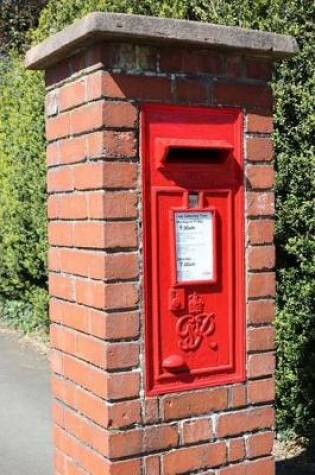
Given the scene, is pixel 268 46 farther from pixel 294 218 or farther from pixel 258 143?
pixel 294 218

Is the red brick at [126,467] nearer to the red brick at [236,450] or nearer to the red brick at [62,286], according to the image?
the red brick at [236,450]

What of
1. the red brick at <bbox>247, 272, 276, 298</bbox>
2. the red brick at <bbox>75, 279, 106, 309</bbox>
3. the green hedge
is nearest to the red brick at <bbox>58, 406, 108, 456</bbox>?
the red brick at <bbox>75, 279, 106, 309</bbox>

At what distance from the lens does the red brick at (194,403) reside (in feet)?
8.39

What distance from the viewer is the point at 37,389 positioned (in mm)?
6418

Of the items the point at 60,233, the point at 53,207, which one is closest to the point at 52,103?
the point at 53,207

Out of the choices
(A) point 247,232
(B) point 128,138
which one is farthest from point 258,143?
(B) point 128,138

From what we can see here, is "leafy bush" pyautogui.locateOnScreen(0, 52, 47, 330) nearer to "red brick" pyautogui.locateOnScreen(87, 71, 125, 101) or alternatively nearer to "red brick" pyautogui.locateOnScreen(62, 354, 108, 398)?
"red brick" pyautogui.locateOnScreen(62, 354, 108, 398)

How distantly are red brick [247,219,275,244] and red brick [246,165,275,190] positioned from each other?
141 millimetres

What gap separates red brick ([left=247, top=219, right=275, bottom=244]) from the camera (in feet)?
8.81

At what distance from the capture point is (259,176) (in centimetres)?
269

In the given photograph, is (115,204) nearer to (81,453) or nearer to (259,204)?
(259,204)

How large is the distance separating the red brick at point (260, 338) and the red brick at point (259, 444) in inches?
14.2

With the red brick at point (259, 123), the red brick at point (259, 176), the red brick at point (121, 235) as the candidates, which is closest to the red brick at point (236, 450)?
the red brick at point (121, 235)

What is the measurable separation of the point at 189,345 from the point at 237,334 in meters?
0.22
